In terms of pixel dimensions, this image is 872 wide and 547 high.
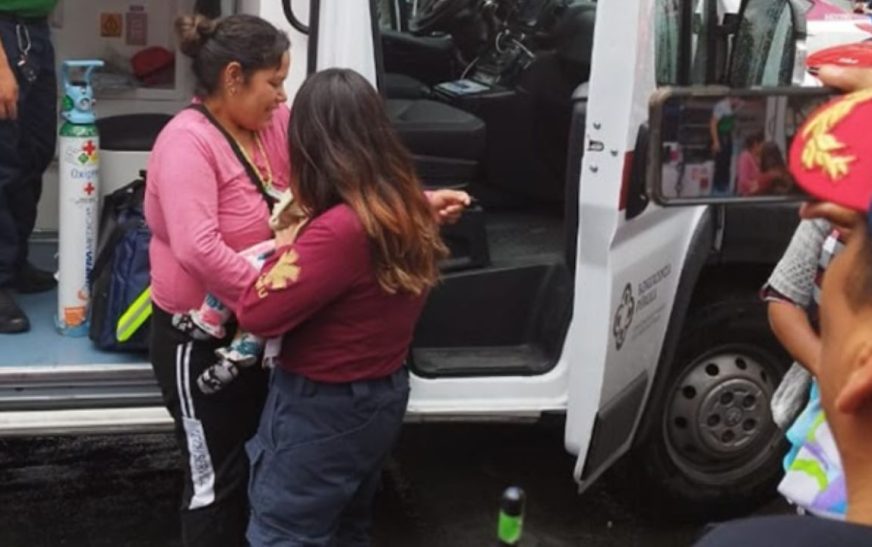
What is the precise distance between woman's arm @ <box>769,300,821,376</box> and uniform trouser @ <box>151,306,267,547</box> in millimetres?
1389

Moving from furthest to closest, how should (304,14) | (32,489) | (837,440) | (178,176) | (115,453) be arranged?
(115,453), (32,489), (304,14), (178,176), (837,440)

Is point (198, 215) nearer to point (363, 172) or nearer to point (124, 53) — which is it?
point (363, 172)

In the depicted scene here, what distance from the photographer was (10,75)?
4086mm

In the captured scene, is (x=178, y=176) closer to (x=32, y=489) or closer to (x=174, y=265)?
(x=174, y=265)

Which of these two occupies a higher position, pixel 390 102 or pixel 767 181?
pixel 767 181

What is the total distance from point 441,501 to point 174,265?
5.36ft

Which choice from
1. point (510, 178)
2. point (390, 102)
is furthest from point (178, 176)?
point (510, 178)

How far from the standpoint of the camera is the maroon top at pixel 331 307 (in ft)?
9.55

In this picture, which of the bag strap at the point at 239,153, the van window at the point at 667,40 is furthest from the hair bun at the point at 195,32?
the van window at the point at 667,40

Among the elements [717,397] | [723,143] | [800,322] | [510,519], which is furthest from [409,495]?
[723,143]

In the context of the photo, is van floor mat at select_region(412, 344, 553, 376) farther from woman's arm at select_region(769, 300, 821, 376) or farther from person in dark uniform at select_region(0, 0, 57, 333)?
woman's arm at select_region(769, 300, 821, 376)

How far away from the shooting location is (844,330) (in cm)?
131

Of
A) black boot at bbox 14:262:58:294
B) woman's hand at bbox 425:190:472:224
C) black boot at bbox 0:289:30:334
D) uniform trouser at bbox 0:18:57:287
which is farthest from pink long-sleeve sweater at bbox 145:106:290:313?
black boot at bbox 14:262:58:294

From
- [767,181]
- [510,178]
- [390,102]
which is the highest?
[767,181]
